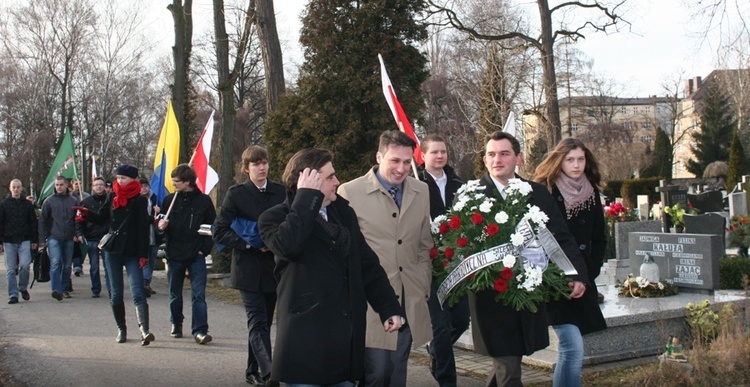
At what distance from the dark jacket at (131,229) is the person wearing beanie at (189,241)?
215 mm

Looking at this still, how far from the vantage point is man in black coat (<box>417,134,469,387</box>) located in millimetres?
5852

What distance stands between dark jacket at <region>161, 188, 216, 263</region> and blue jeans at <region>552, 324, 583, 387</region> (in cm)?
447

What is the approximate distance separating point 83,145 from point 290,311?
54286 millimetres

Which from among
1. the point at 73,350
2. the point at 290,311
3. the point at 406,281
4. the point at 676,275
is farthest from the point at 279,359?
the point at 676,275

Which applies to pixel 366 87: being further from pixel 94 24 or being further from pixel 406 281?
pixel 94 24

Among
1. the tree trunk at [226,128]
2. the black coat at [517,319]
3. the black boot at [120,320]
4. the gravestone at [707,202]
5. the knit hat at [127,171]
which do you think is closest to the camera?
the black coat at [517,319]

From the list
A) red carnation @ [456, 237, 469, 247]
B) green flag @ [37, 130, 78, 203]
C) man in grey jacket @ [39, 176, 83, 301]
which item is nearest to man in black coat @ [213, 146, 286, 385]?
red carnation @ [456, 237, 469, 247]

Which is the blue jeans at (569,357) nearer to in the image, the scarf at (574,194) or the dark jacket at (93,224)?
the scarf at (574,194)

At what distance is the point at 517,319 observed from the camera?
15.5ft

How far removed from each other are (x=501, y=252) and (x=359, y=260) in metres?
1.06

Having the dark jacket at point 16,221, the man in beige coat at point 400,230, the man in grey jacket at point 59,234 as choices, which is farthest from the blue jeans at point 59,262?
the man in beige coat at point 400,230

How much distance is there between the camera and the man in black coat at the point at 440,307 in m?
5.85

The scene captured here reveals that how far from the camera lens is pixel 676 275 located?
367 inches

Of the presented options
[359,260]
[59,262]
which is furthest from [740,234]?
[59,262]
